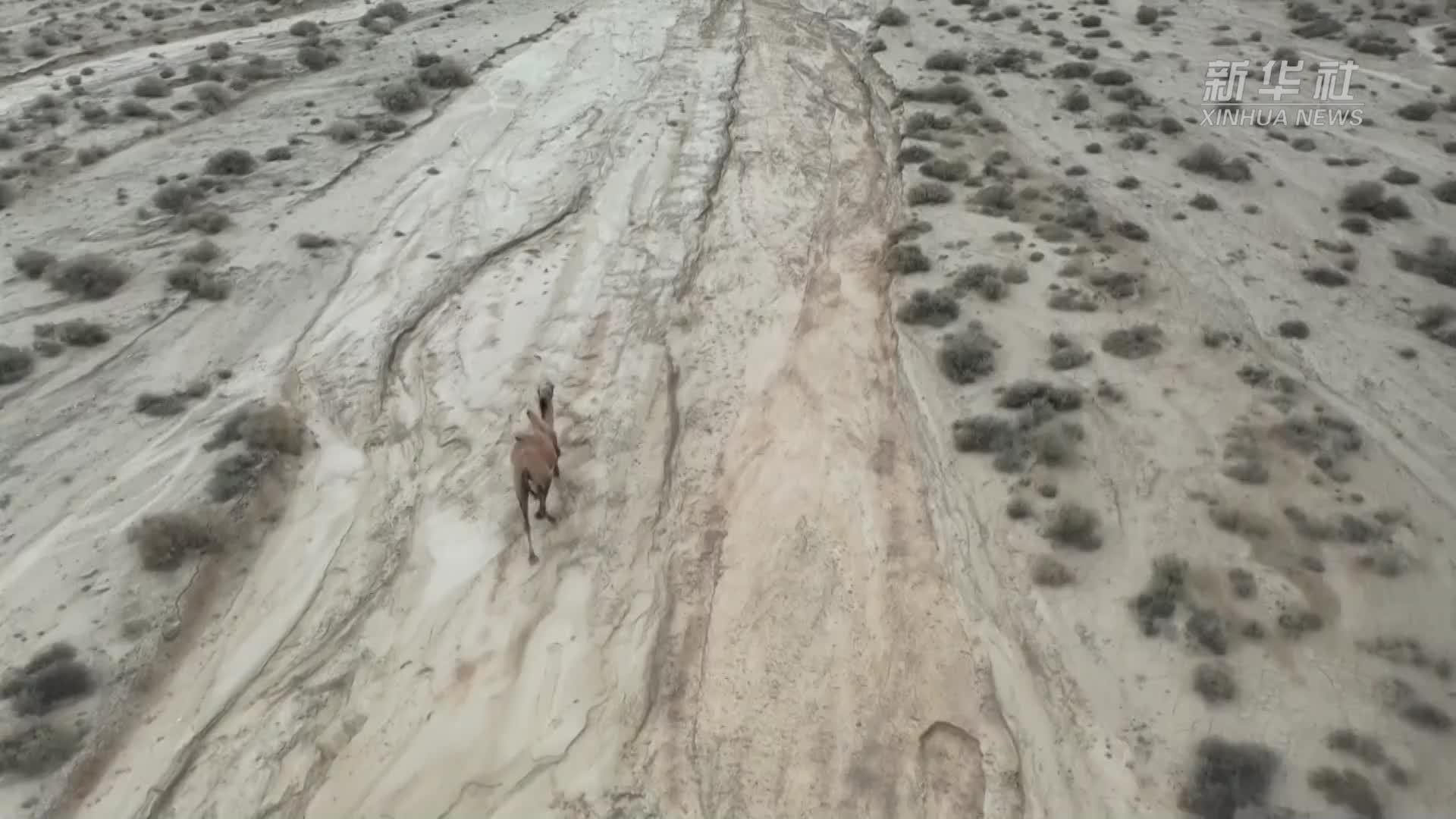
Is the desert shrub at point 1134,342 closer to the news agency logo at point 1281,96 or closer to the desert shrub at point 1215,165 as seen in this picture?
the desert shrub at point 1215,165

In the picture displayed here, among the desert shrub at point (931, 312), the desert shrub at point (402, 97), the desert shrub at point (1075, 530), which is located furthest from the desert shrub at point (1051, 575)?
the desert shrub at point (402, 97)

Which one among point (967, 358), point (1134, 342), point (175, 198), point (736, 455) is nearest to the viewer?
point (736, 455)

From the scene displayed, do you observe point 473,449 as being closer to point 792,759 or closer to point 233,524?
point 233,524

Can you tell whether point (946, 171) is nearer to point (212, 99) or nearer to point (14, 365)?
point (14, 365)

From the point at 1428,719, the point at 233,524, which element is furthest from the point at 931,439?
the point at 233,524

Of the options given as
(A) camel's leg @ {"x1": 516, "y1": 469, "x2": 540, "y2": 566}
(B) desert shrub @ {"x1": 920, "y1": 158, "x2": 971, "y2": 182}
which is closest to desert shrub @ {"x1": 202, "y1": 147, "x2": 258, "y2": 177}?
(A) camel's leg @ {"x1": 516, "y1": 469, "x2": 540, "y2": 566}

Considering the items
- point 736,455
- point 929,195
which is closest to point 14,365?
point 736,455

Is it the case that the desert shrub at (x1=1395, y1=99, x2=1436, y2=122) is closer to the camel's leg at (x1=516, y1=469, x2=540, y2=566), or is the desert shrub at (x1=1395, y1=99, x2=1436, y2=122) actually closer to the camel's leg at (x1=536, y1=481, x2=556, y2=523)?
the camel's leg at (x1=536, y1=481, x2=556, y2=523)
